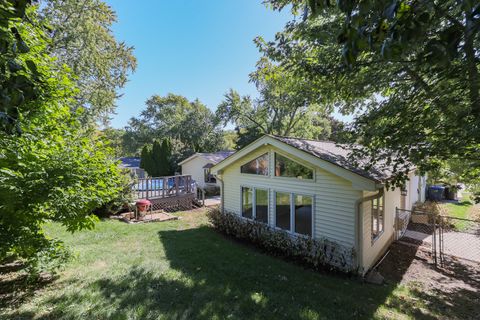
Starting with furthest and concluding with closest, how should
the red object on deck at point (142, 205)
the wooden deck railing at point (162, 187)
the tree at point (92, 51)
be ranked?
the tree at point (92, 51)
the wooden deck railing at point (162, 187)
the red object on deck at point (142, 205)

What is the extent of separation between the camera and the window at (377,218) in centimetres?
783

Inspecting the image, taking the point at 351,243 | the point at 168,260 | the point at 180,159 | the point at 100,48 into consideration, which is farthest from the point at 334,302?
the point at 180,159

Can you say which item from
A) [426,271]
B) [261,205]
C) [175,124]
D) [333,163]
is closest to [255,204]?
[261,205]

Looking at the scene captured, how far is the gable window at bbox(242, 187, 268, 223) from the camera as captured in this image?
9.20 metres

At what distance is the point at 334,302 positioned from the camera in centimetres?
501

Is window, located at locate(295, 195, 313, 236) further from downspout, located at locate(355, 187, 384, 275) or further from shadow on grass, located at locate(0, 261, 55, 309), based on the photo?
shadow on grass, located at locate(0, 261, 55, 309)

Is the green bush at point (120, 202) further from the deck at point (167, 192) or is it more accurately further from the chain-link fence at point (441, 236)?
the chain-link fence at point (441, 236)

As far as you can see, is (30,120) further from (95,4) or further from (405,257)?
(95,4)

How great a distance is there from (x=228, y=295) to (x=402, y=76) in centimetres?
638

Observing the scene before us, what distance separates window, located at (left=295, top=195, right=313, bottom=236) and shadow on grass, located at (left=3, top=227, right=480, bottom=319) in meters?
1.29

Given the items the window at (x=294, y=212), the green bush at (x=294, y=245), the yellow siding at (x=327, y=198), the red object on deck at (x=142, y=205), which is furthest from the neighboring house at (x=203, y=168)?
the window at (x=294, y=212)

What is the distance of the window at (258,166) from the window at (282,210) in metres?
1.04

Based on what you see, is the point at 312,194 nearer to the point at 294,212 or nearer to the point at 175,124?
the point at 294,212

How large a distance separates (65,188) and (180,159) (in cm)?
2269
